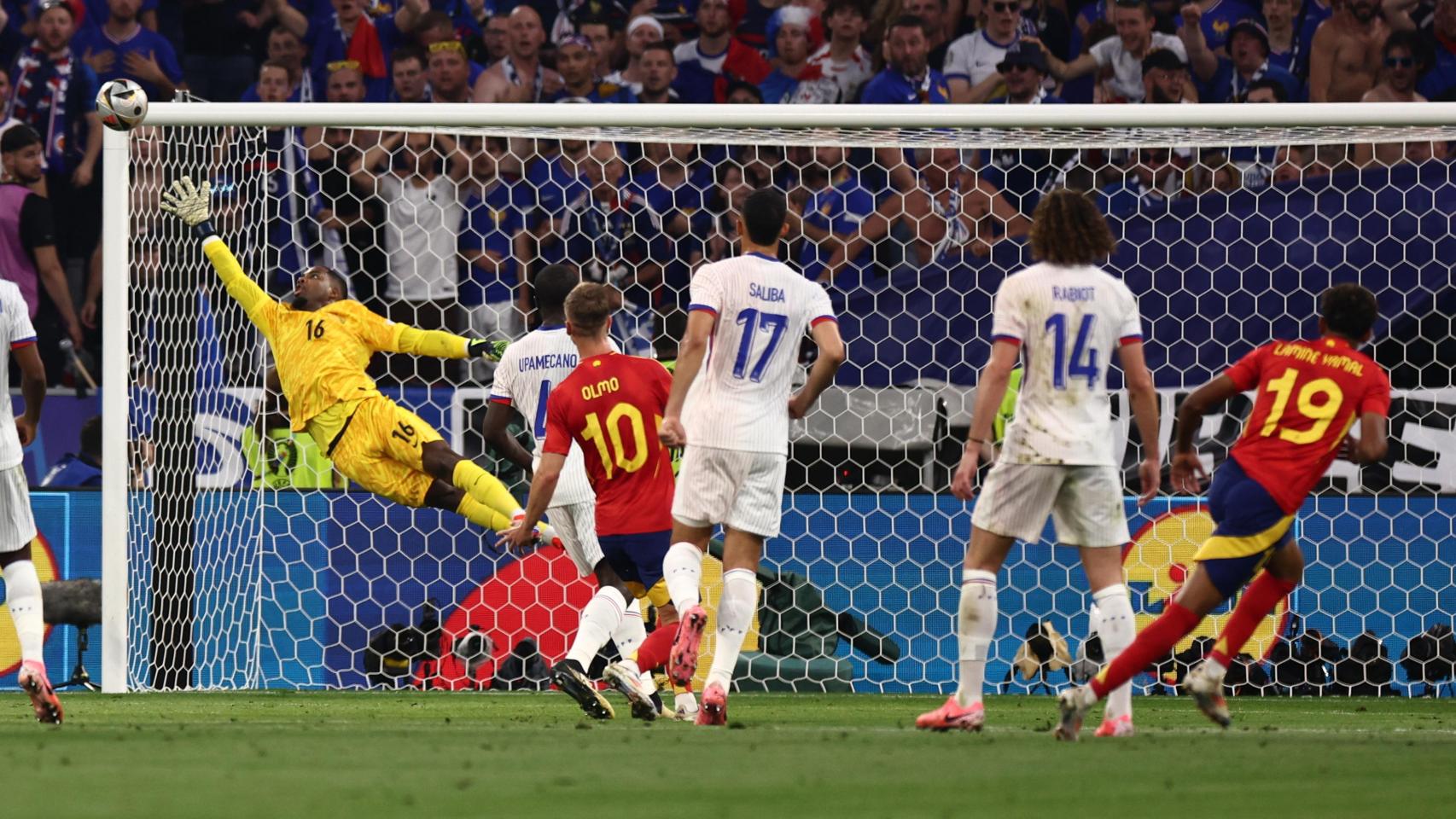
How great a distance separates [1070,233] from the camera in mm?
5734

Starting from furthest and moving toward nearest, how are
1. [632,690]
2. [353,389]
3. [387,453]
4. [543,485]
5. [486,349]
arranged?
[353,389] → [387,453] → [486,349] → [543,485] → [632,690]

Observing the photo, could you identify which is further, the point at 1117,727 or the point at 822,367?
the point at 822,367

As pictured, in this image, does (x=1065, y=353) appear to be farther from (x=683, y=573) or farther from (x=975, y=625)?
(x=683, y=573)

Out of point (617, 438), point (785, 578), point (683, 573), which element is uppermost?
point (617, 438)

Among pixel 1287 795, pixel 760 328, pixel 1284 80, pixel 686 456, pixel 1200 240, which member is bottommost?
pixel 1287 795

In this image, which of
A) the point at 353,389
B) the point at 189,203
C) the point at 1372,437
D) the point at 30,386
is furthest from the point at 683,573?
the point at 189,203

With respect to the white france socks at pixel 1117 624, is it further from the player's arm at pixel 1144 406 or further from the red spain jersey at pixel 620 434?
the red spain jersey at pixel 620 434

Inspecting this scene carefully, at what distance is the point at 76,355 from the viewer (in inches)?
417

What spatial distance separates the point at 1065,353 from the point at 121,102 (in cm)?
462

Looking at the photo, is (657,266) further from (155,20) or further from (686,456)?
(155,20)

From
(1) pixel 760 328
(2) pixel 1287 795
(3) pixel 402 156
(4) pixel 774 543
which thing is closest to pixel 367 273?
(3) pixel 402 156

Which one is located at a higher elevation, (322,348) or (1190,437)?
(322,348)

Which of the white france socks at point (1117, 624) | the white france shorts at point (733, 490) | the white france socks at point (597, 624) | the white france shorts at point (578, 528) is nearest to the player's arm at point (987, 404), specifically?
the white france socks at point (1117, 624)

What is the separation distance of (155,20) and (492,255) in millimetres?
3713
